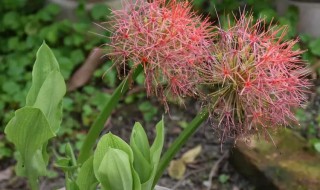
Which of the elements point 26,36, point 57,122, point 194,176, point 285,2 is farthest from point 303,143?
point 26,36

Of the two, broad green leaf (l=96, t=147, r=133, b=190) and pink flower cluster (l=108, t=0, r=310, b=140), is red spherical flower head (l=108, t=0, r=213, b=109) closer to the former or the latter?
pink flower cluster (l=108, t=0, r=310, b=140)

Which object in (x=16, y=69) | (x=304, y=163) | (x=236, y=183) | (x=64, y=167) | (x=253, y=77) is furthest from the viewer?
(x=16, y=69)

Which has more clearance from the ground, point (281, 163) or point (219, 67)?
point (219, 67)

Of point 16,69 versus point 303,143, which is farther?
point 16,69

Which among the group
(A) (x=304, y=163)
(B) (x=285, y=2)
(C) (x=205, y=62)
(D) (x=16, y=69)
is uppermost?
(C) (x=205, y=62)

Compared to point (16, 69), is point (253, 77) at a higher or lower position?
higher

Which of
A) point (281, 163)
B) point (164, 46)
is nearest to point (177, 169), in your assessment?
point (281, 163)

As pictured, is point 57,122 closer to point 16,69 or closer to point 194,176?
point 194,176

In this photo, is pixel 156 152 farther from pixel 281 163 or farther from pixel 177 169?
pixel 177 169
